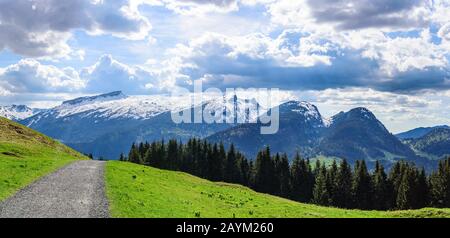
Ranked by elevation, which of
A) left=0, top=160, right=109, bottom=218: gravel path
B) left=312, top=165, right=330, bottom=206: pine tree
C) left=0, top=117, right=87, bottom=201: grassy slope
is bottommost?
left=312, top=165, right=330, bottom=206: pine tree

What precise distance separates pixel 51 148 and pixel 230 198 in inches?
1880

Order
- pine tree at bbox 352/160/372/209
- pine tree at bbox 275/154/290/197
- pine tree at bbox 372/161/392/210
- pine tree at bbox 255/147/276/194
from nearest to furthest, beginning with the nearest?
pine tree at bbox 372/161/392/210 < pine tree at bbox 352/160/372/209 < pine tree at bbox 275/154/290/197 < pine tree at bbox 255/147/276/194

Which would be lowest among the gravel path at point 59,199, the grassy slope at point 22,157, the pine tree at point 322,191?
the pine tree at point 322,191

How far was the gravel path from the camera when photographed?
26.5 metres

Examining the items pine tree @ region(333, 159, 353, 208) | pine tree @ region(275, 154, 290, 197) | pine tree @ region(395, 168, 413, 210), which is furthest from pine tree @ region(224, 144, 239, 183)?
pine tree @ region(395, 168, 413, 210)

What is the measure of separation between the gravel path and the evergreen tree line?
9560cm

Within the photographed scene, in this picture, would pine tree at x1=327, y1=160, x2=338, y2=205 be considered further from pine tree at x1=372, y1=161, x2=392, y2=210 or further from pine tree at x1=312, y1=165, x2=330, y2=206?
pine tree at x1=372, y1=161, x2=392, y2=210

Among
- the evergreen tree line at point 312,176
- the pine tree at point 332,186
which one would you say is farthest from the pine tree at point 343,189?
the pine tree at point 332,186

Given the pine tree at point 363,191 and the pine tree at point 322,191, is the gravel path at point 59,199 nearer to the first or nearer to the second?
the pine tree at point 322,191

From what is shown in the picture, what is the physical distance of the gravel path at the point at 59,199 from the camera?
26.5 m

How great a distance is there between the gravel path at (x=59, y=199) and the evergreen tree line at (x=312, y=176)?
95601 mm
